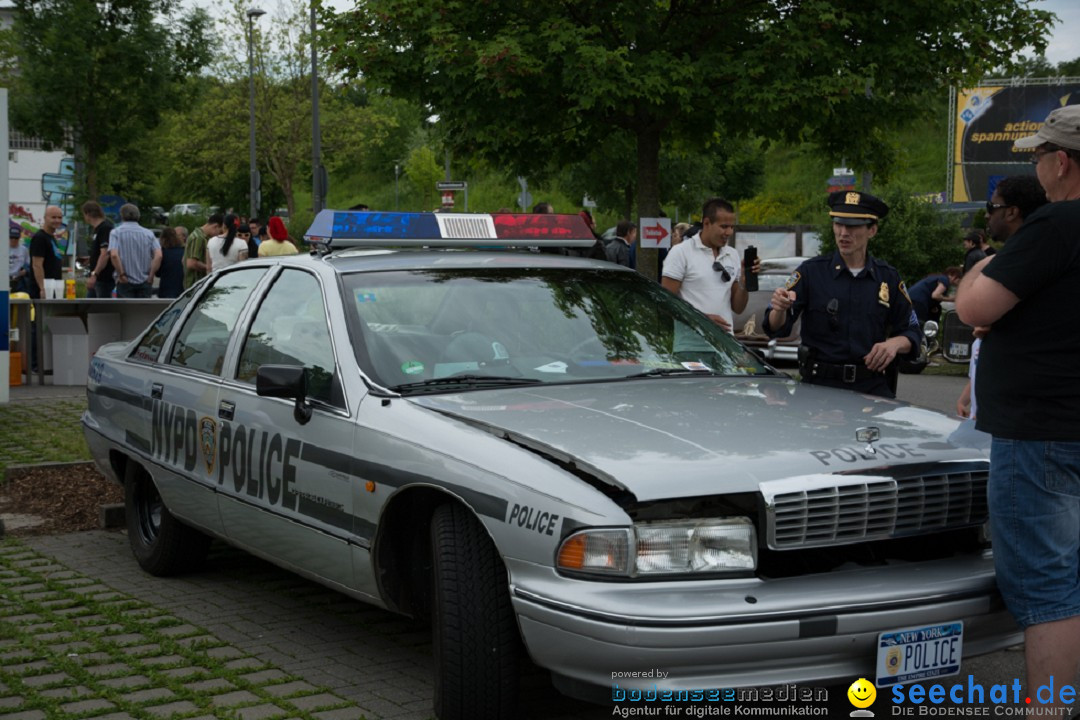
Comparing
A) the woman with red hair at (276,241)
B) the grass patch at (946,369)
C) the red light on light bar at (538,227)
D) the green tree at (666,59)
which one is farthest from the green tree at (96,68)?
the red light on light bar at (538,227)

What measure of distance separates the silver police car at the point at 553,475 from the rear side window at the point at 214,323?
0.7 inches

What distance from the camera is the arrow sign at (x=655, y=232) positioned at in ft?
51.0

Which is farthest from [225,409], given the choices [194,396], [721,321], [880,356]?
[721,321]

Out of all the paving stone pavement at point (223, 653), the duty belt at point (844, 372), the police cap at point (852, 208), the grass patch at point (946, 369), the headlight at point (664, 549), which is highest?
the police cap at point (852, 208)

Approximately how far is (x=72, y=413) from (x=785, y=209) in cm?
5100

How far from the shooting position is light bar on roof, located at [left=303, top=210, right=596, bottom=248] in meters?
5.92

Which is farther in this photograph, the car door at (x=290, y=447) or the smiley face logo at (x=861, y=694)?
the car door at (x=290, y=447)

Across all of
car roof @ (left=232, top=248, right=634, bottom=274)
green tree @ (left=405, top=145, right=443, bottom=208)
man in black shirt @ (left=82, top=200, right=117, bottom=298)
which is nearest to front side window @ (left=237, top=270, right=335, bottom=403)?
car roof @ (left=232, top=248, right=634, bottom=274)

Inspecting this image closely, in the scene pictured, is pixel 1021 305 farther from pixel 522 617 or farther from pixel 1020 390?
pixel 522 617

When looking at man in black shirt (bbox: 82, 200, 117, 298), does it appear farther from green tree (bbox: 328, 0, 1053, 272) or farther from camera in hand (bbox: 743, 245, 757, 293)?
camera in hand (bbox: 743, 245, 757, 293)

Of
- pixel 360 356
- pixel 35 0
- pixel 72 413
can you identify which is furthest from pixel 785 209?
pixel 360 356

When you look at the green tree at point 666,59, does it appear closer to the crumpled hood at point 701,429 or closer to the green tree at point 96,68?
the crumpled hood at point 701,429

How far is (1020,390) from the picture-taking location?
3.91m

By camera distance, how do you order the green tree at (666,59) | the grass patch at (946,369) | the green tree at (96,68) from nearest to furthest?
the green tree at (666,59) < the grass patch at (946,369) < the green tree at (96,68)
